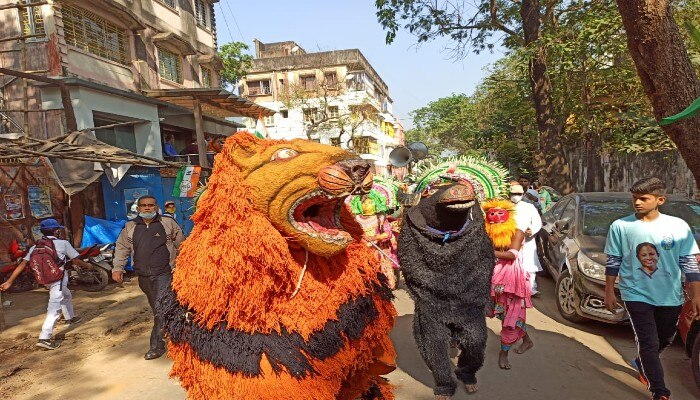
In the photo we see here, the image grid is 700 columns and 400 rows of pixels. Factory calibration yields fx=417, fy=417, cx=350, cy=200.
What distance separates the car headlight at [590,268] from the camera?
439 cm

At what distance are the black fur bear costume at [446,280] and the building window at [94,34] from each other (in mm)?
10849

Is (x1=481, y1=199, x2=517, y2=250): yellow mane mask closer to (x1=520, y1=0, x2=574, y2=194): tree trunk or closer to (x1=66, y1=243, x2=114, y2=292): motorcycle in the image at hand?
(x1=66, y1=243, x2=114, y2=292): motorcycle

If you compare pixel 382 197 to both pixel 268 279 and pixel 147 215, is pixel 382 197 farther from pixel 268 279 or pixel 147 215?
pixel 268 279

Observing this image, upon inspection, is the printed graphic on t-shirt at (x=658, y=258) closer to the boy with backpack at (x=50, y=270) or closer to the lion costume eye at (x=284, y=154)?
the lion costume eye at (x=284, y=154)

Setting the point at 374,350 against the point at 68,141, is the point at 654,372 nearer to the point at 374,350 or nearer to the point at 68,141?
the point at 374,350

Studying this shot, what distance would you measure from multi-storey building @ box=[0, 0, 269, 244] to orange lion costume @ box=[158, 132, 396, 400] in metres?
6.43

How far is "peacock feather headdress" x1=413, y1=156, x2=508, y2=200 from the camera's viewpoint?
359 cm

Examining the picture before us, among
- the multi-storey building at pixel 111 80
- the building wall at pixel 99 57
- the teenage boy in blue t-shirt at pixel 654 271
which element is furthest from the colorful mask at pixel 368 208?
the building wall at pixel 99 57

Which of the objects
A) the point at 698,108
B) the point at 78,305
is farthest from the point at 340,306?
the point at 78,305

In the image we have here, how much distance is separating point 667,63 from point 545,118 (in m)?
9.17

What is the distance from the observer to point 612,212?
5.53 metres

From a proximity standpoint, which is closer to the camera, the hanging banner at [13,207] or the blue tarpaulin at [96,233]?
the hanging banner at [13,207]

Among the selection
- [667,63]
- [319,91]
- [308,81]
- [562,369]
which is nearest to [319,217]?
[667,63]

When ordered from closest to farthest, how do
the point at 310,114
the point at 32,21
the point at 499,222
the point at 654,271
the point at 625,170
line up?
1. the point at 654,271
2. the point at 499,222
3. the point at 32,21
4. the point at 625,170
5. the point at 310,114
